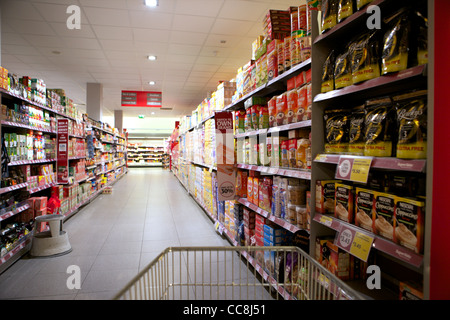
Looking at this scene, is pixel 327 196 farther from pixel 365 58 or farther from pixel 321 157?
pixel 365 58

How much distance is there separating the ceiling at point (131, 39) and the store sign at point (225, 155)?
2.51 meters

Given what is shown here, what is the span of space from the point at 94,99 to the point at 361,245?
10444 millimetres

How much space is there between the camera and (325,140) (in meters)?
1.85

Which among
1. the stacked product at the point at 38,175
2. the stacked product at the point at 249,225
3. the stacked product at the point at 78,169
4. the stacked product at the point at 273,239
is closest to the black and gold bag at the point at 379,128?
the stacked product at the point at 273,239

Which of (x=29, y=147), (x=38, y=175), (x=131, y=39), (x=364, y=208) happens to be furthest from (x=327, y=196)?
(x=131, y=39)

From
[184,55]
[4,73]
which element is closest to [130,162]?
[184,55]

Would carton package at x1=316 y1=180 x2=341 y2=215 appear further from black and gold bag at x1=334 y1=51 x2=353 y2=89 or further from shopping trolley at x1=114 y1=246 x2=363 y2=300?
black and gold bag at x1=334 y1=51 x2=353 y2=89

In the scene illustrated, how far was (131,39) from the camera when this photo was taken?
6098 millimetres

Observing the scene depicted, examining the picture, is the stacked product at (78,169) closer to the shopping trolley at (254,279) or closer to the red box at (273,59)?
the shopping trolley at (254,279)

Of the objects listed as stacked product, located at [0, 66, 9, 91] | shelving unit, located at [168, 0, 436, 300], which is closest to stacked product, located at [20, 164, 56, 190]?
stacked product, located at [0, 66, 9, 91]

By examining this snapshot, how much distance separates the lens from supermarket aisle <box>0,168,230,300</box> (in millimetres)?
2746

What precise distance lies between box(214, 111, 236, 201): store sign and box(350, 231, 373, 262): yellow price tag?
186 cm

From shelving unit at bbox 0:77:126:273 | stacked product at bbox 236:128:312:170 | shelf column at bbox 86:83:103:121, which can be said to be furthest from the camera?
shelf column at bbox 86:83:103:121

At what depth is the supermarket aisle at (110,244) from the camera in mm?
2746
